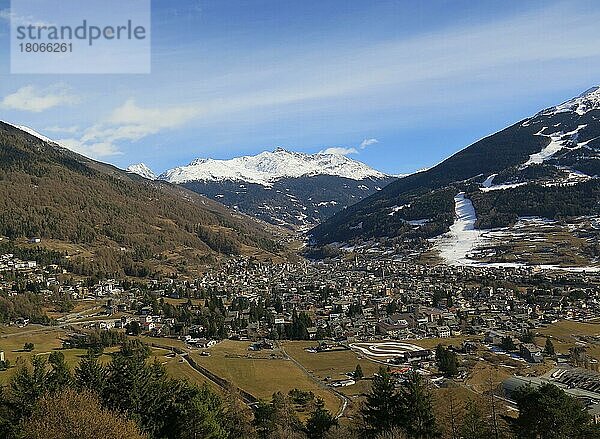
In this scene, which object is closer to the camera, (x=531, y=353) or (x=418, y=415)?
(x=418, y=415)

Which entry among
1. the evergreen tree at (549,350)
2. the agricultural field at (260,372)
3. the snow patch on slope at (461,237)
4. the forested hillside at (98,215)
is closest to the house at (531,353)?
the evergreen tree at (549,350)

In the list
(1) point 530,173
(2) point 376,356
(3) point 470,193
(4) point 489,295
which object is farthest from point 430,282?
(1) point 530,173

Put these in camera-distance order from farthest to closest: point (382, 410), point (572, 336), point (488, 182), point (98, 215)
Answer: point (488, 182), point (98, 215), point (572, 336), point (382, 410)

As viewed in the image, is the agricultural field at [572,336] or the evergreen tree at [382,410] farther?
the agricultural field at [572,336]

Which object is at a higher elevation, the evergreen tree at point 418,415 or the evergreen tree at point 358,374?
the evergreen tree at point 418,415

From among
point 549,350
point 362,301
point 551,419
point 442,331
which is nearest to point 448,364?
point 549,350

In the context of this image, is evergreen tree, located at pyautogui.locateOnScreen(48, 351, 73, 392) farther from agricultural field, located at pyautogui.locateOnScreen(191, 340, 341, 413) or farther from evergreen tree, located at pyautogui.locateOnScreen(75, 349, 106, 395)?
agricultural field, located at pyautogui.locateOnScreen(191, 340, 341, 413)

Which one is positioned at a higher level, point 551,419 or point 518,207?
point 518,207

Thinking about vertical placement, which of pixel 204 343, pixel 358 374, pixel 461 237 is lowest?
pixel 358 374

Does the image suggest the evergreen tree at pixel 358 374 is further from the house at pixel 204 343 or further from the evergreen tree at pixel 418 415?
the evergreen tree at pixel 418 415

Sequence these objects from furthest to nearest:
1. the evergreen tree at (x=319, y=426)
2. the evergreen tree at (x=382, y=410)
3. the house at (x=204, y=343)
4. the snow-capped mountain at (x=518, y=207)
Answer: the snow-capped mountain at (x=518, y=207) → the house at (x=204, y=343) → the evergreen tree at (x=319, y=426) → the evergreen tree at (x=382, y=410)

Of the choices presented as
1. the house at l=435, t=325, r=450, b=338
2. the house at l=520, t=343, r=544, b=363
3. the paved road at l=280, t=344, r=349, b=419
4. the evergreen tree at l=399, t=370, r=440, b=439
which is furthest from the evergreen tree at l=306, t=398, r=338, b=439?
the house at l=435, t=325, r=450, b=338

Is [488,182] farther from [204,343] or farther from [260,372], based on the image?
[260,372]

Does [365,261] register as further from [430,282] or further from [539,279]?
[539,279]
